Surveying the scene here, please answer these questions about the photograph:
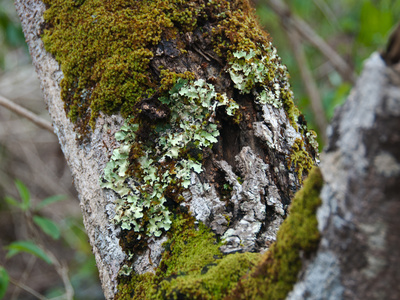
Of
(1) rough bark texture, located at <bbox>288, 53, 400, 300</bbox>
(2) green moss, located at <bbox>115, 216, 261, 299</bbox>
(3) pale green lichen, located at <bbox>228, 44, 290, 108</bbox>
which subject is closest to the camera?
(1) rough bark texture, located at <bbox>288, 53, 400, 300</bbox>

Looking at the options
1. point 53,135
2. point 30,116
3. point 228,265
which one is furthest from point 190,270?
point 53,135

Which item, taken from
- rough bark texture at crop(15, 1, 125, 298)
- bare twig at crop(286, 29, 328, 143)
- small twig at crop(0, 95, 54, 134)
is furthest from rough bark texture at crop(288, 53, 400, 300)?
bare twig at crop(286, 29, 328, 143)

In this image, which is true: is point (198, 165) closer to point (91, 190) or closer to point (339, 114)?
point (91, 190)

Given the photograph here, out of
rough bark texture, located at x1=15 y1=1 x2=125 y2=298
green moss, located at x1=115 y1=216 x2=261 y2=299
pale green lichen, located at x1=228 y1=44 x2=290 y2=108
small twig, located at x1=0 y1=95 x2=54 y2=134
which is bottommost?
green moss, located at x1=115 y1=216 x2=261 y2=299

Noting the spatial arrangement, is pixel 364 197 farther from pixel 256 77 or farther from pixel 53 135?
pixel 53 135

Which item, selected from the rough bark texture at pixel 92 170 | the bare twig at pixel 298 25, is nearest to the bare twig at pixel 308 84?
the bare twig at pixel 298 25

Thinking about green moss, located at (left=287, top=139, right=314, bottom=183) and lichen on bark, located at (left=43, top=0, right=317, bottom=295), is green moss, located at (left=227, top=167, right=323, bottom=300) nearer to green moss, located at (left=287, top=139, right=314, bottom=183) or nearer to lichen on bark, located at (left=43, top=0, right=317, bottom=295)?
lichen on bark, located at (left=43, top=0, right=317, bottom=295)

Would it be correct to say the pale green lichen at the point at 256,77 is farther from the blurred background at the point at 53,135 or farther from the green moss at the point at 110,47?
the blurred background at the point at 53,135
